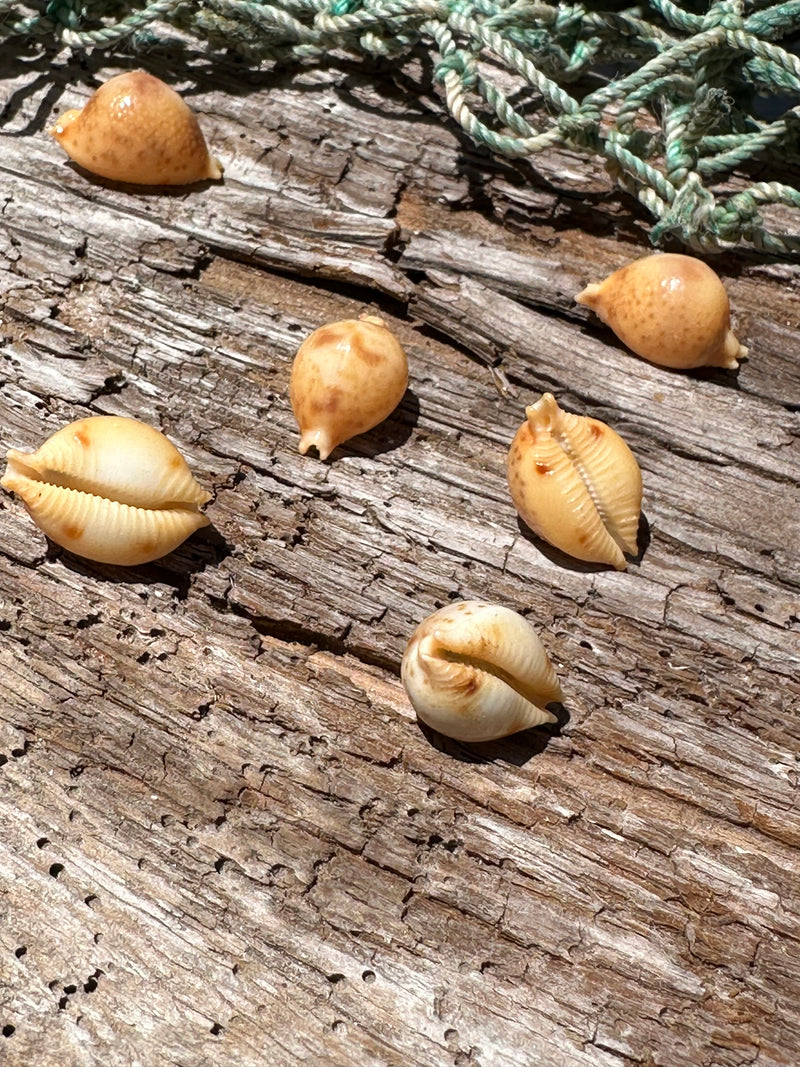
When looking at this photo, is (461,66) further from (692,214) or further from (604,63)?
(692,214)

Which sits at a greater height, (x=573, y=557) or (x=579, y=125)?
(x=579, y=125)

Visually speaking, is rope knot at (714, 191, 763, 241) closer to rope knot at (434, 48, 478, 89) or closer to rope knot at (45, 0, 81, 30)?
rope knot at (434, 48, 478, 89)

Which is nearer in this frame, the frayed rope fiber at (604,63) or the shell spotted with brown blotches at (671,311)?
the shell spotted with brown blotches at (671,311)

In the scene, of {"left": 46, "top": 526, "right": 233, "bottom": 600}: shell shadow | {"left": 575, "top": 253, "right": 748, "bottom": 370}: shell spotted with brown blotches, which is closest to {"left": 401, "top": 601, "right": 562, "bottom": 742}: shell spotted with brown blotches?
{"left": 46, "top": 526, "right": 233, "bottom": 600}: shell shadow

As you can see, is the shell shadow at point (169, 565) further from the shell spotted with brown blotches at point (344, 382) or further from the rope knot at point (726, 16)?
the rope knot at point (726, 16)

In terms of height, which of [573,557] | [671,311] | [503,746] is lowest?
[503,746]

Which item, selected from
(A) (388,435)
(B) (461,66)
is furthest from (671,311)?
(B) (461,66)

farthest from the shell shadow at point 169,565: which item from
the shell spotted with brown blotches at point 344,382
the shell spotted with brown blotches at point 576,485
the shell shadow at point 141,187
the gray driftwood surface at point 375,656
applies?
the shell shadow at point 141,187
